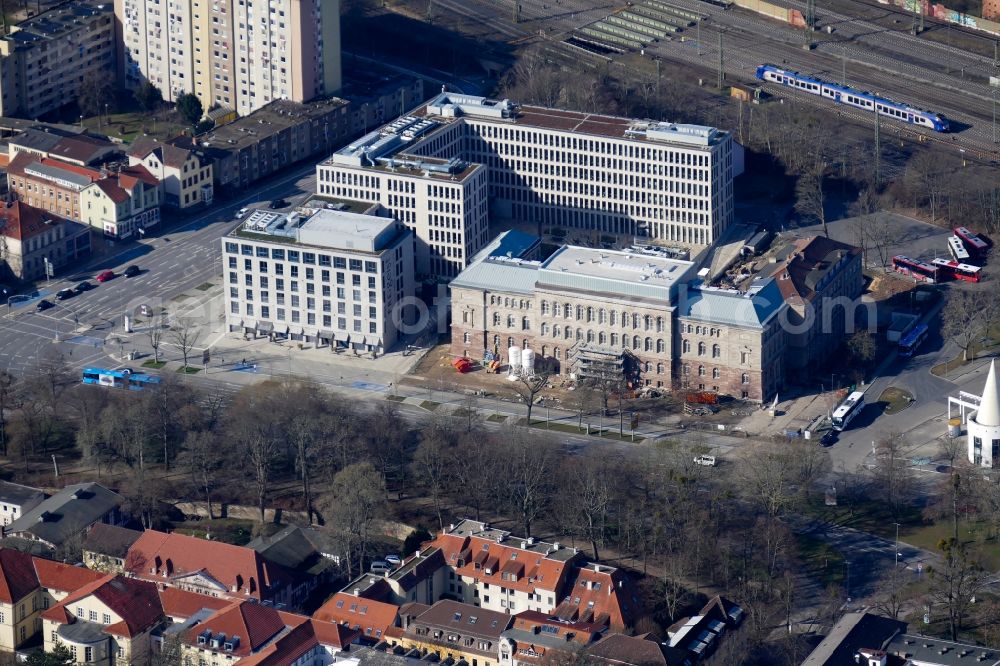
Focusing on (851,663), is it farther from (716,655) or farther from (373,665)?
(373,665)

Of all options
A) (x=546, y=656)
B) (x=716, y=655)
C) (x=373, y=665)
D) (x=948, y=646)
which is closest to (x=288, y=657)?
(x=373, y=665)

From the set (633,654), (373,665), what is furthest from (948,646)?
(373,665)

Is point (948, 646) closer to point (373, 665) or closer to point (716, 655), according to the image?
point (716, 655)

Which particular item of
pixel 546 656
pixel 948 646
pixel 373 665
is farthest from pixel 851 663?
pixel 373 665

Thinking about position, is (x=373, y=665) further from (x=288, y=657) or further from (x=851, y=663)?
(x=851, y=663)

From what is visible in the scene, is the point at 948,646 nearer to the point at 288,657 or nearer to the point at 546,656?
the point at 546,656
